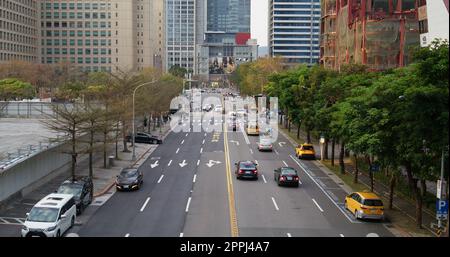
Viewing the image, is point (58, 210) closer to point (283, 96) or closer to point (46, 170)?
point (46, 170)

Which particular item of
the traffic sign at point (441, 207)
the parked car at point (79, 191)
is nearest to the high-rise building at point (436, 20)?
the traffic sign at point (441, 207)

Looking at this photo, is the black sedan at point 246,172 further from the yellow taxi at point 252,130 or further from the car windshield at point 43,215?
the yellow taxi at point 252,130

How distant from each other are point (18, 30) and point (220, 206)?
130731mm

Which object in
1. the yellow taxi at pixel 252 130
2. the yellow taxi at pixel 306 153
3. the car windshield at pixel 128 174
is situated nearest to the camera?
the car windshield at pixel 128 174

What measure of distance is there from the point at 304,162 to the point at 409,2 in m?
39.5

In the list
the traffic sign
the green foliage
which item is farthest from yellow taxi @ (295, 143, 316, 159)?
the green foliage

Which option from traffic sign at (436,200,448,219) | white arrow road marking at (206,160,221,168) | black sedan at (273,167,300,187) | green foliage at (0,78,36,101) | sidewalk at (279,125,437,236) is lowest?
sidewalk at (279,125,437,236)

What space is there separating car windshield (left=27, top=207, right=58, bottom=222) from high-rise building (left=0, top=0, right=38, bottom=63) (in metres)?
120

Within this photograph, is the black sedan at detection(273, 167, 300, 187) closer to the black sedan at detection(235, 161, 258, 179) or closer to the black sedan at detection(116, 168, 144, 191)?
the black sedan at detection(235, 161, 258, 179)

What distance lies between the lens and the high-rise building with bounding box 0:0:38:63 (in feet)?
444

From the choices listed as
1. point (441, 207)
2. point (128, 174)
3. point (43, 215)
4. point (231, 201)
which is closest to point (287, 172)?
point (231, 201)

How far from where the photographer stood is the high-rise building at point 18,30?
135250 millimetres

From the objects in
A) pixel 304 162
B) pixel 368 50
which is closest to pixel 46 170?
pixel 304 162
